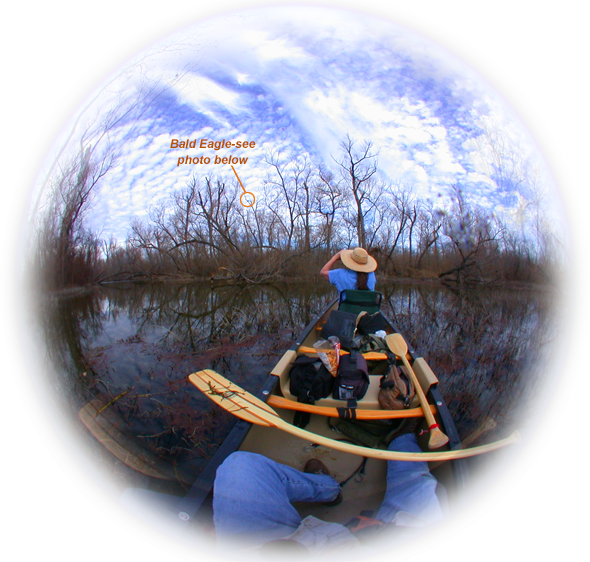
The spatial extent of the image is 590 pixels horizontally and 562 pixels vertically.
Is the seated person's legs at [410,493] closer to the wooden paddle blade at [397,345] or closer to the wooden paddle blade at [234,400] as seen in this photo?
the wooden paddle blade at [234,400]

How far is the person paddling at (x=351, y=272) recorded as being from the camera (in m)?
3.46

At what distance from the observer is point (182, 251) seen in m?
2.62

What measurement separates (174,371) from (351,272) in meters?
2.64

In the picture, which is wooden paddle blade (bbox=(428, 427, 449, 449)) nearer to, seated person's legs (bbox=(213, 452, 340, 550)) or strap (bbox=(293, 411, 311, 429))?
strap (bbox=(293, 411, 311, 429))

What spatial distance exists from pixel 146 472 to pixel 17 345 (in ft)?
3.69

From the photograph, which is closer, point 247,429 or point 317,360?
point 247,429

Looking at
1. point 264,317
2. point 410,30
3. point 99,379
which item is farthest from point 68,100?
point 264,317

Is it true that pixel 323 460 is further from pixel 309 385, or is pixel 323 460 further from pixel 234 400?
pixel 234 400

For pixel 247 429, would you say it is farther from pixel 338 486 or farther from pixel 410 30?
pixel 410 30

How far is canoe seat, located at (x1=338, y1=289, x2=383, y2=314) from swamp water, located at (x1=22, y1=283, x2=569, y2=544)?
1.11 m

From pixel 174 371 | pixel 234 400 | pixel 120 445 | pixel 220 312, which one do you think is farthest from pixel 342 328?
pixel 220 312

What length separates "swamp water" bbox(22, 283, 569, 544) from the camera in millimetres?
1455

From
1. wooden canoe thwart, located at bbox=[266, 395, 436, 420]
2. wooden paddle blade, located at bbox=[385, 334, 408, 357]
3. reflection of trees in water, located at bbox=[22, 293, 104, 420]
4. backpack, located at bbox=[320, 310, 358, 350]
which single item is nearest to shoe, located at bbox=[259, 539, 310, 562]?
wooden canoe thwart, located at bbox=[266, 395, 436, 420]

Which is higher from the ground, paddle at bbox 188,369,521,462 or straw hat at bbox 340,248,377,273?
straw hat at bbox 340,248,377,273
